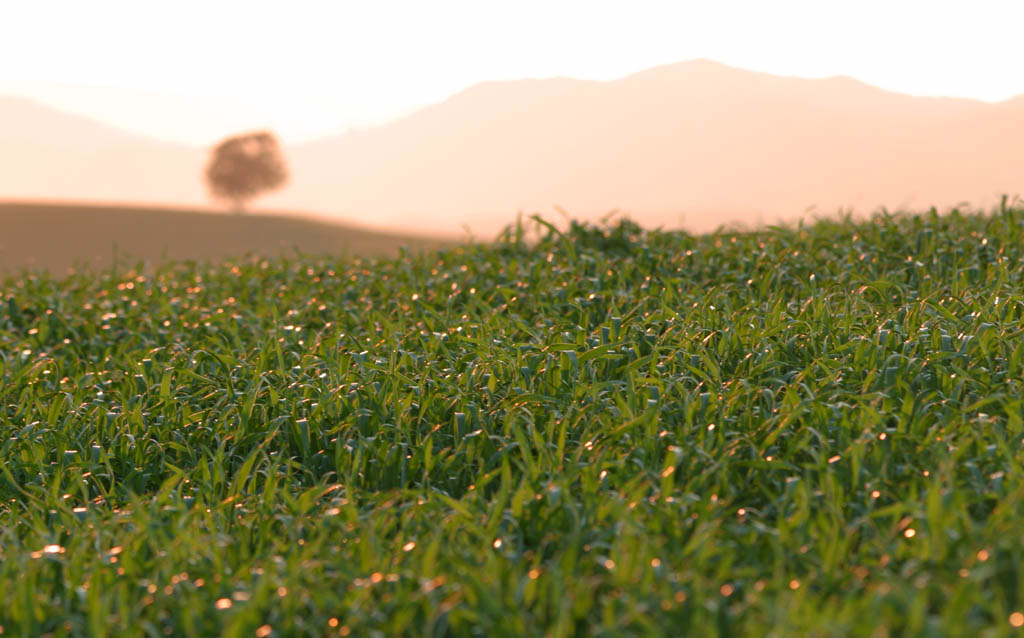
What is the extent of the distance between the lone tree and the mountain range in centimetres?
212

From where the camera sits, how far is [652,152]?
132 metres

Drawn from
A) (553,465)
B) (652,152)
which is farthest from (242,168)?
(652,152)

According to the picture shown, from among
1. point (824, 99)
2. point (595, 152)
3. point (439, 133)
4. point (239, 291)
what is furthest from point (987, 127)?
point (239, 291)

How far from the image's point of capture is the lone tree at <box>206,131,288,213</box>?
61969 mm

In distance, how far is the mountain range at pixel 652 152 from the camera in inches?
3868

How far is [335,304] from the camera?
7.92m

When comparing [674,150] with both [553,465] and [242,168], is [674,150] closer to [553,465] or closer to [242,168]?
[242,168]

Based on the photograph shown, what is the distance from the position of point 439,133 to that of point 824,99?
77.0 meters

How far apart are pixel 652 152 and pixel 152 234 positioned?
10320cm

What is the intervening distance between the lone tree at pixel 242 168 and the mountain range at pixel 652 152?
6.94 feet

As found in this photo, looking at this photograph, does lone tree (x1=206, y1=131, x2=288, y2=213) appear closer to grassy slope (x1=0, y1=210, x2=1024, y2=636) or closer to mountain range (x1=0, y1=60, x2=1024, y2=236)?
mountain range (x1=0, y1=60, x2=1024, y2=236)

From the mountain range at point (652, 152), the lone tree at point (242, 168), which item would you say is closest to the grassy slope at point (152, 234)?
the lone tree at point (242, 168)

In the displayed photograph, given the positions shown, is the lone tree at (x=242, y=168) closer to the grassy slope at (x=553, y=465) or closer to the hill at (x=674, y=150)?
the hill at (x=674, y=150)

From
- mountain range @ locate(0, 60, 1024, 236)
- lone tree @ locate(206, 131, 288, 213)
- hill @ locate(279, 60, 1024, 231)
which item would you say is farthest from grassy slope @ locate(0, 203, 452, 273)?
hill @ locate(279, 60, 1024, 231)
